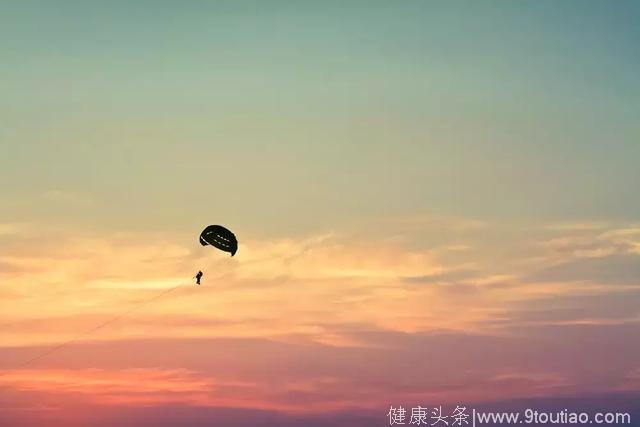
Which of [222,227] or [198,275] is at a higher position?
[222,227]

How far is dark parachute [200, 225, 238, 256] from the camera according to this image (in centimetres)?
5386

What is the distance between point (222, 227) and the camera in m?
54.3

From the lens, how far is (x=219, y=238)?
53969 mm

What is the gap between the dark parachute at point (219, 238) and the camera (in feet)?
177

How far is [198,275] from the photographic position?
46688 millimetres

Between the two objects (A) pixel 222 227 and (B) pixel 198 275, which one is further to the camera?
(A) pixel 222 227

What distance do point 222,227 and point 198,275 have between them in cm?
853
